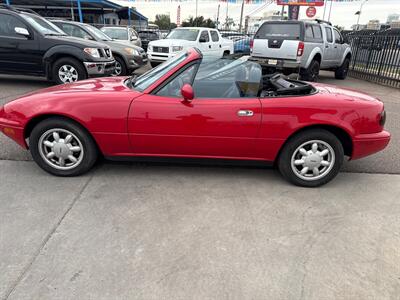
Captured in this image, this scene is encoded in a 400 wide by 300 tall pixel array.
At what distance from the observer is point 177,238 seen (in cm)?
266

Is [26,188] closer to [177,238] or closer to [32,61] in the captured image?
[177,238]

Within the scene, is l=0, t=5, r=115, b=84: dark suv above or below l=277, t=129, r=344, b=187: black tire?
above

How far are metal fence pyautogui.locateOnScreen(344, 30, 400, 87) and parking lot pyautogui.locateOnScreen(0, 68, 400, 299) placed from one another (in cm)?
845

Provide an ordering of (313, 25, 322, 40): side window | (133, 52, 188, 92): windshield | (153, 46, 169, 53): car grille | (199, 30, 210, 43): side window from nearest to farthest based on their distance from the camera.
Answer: (133, 52, 188, 92): windshield
(313, 25, 322, 40): side window
(153, 46, 169, 53): car grille
(199, 30, 210, 43): side window

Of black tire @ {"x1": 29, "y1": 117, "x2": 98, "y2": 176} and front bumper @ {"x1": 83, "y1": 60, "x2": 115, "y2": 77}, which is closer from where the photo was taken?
black tire @ {"x1": 29, "y1": 117, "x2": 98, "y2": 176}

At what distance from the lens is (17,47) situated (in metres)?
7.94

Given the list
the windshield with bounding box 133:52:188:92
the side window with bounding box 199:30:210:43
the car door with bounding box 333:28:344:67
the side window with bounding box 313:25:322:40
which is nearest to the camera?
the windshield with bounding box 133:52:188:92

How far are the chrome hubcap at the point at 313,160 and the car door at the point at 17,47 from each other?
7.01 meters

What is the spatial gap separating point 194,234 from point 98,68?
21.0 feet

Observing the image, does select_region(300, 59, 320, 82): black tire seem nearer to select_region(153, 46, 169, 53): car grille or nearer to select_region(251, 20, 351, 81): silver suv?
select_region(251, 20, 351, 81): silver suv

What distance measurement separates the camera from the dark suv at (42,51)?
7809mm

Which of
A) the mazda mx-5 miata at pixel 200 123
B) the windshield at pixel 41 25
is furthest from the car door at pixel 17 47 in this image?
the mazda mx-5 miata at pixel 200 123

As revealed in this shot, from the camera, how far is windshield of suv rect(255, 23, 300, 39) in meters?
9.92

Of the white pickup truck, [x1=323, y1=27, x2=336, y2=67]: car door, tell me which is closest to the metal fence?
[x1=323, y1=27, x2=336, y2=67]: car door
